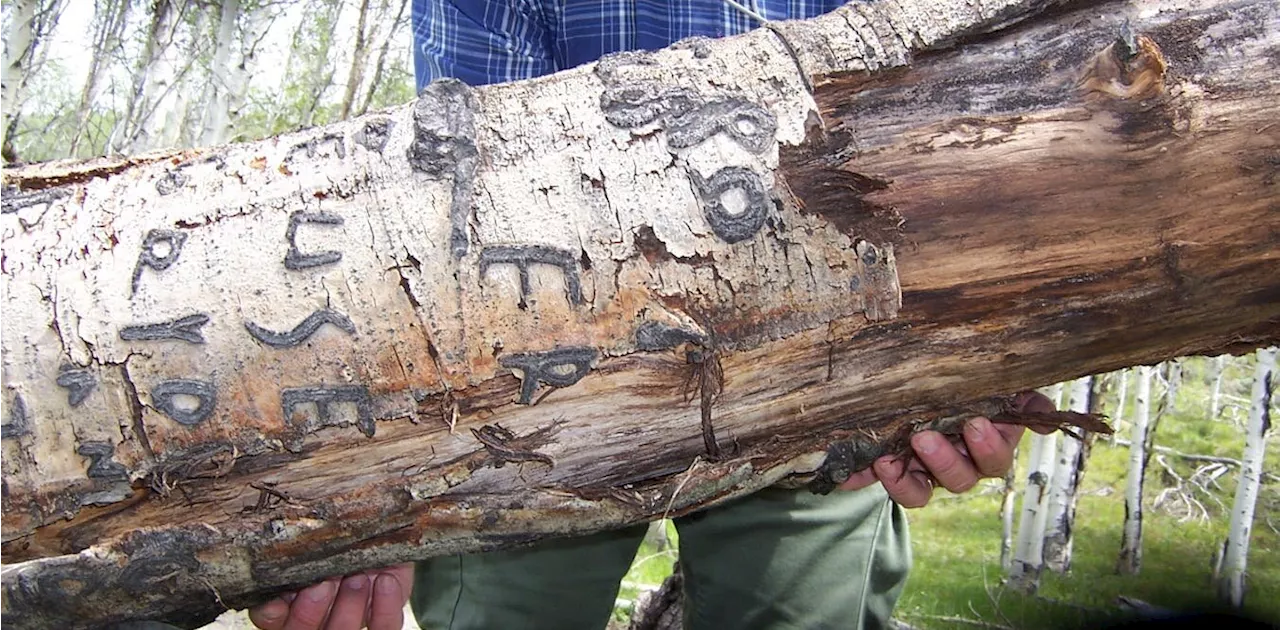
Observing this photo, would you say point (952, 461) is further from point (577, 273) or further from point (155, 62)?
point (155, 62)

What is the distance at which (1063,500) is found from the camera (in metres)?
7.68

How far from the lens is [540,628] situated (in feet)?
8.22

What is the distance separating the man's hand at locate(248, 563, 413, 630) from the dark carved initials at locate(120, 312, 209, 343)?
67cm

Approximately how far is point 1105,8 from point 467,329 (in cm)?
97

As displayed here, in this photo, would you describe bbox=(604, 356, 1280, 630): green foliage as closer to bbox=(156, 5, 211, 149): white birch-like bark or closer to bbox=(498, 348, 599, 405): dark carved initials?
bbox=(498, 348, 599, 405): dark carved initials

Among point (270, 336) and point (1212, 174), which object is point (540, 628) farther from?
point (1212, 174)

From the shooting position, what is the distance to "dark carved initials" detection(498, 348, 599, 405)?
1.19 m

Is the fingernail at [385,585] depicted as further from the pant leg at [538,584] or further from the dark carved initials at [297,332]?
the dark carved initials at [297,332]

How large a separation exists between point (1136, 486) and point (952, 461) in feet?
23.6

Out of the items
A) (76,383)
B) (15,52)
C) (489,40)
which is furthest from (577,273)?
(15,52)

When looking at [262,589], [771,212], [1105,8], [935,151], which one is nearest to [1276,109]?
[1105,8]

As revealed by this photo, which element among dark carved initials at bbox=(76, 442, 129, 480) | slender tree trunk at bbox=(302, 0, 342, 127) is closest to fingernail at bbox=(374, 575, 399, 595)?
dark carved initials at bbox=(76, 442, 129, 480)

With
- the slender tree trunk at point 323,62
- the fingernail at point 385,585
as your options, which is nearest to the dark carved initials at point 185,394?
the fingernail at point 385,585

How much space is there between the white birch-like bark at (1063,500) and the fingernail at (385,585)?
19.7 ft
